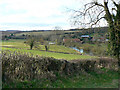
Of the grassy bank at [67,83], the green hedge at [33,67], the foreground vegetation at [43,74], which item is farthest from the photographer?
the green hedge at [33,67]

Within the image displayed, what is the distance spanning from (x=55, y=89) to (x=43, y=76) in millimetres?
1044

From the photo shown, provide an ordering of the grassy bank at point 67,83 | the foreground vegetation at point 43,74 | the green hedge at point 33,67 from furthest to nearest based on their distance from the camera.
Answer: the green hedge at point 33,67, the foreground vegetation at point 43,74, the grassy bank at point 67,83

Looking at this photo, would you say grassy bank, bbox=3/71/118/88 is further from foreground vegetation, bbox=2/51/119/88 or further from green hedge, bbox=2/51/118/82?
green hedge, bbox=2/51/118/82

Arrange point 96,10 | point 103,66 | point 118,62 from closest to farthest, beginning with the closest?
point 103,66
point 118,62
point 96,10

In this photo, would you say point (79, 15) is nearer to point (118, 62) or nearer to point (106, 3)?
point (106, 3)

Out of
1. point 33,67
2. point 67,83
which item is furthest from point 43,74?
point 67,83

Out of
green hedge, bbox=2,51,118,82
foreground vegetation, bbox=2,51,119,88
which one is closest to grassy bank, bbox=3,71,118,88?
foreground vegetation, bbox=2,51,119,88

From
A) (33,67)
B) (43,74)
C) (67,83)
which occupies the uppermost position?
(33,67)

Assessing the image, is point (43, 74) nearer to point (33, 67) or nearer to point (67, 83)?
point (33, 67)

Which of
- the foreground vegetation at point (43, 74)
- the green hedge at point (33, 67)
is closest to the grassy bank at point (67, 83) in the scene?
the foreground vegetation at point (43, 74)

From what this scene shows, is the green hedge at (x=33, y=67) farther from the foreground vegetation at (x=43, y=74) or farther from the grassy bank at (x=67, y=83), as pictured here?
the grassy bank at (x=67, y=83)

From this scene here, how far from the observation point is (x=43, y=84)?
20.0 ft

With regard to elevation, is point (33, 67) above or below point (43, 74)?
above

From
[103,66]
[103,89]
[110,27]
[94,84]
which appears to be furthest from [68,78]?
[110,27]
